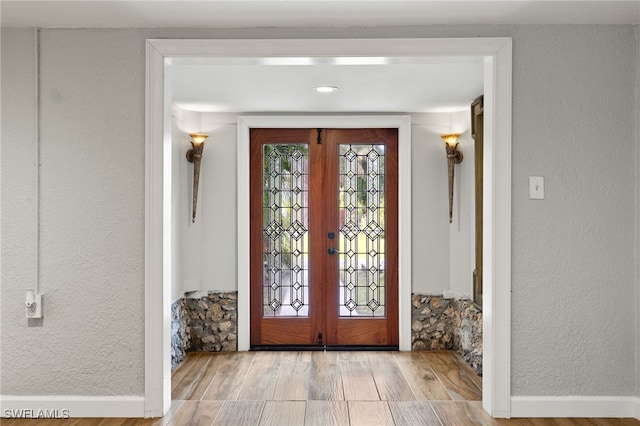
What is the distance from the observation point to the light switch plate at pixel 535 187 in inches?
128

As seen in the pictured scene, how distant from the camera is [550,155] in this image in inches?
128

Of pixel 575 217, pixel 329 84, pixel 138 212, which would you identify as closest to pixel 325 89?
pixel 329 84

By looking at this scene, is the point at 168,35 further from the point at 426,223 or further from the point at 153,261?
the point at 426,223

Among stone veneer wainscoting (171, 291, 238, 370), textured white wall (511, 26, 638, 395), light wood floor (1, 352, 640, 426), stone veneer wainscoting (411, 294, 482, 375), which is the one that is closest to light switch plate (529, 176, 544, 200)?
textured white wall (511, 26, 638, 395)

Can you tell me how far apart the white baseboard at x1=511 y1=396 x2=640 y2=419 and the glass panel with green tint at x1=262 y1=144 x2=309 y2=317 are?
2795 millimetres

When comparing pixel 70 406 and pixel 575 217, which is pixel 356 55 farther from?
pixel 70 406

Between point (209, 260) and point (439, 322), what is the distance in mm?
2289

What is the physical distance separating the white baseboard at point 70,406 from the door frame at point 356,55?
0.09 metres

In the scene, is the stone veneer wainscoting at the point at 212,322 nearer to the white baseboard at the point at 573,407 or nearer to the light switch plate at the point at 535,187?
the white baseboard at the point at 573,407

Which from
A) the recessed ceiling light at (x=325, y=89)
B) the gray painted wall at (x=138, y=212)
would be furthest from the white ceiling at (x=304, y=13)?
the recessed ceiling light at (x=325, y=89)

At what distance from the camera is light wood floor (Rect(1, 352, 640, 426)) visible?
11.0 ft

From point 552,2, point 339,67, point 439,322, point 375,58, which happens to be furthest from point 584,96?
point 439,322

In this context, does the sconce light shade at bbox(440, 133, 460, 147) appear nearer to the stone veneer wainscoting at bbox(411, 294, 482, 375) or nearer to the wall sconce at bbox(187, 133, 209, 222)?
the stone veneer wainscoting at bbox(411, 294, 482, 375)

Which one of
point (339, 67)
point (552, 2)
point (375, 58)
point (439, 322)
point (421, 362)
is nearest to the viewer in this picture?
point (552, 2)
